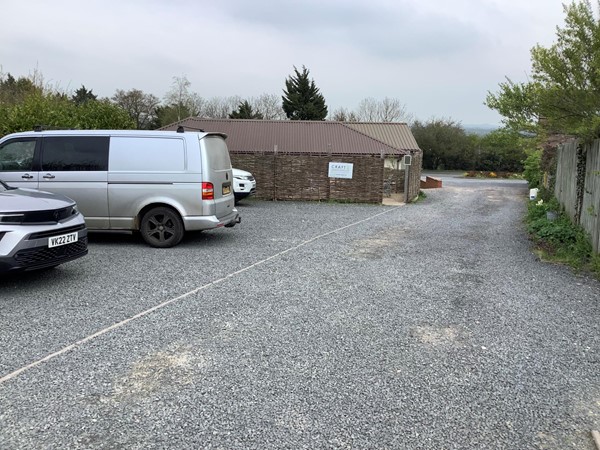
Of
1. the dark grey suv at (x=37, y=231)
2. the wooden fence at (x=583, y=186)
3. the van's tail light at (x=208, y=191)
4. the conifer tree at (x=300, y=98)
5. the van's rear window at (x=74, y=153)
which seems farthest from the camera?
the conifer tree at (x=300, y=98)

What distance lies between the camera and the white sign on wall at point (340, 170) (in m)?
18.8

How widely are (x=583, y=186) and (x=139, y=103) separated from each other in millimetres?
48652

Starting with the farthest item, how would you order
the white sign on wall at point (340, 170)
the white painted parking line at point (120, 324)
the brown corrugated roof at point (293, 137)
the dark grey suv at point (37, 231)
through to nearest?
the brown corrugated roof at point (293, 137) → the white sign on wall at point (340, 170) → the dark grey suv at point (37, 231) → the white painted parking line at point (120, 324)

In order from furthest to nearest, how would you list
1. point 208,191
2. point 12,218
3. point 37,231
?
point 208,191, point 37,231, point 12,218

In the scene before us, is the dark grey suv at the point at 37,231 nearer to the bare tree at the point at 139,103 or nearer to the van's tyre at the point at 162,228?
the van's tyre at the point at 162,228

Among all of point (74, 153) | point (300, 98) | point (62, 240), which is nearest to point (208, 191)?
point (74, 153)

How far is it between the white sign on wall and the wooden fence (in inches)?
297

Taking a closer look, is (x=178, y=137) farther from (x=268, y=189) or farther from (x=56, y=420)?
(x=268, y=189)

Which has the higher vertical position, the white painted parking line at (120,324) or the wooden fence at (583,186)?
the wooden fence at (583,186)

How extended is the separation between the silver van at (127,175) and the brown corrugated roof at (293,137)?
1111 centimetres

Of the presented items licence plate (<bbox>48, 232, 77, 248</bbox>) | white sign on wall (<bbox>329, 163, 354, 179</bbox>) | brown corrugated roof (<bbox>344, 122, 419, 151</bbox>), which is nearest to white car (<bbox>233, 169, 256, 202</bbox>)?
white sign on wall (<bbox>329, 163, 354, 179</bbox>)

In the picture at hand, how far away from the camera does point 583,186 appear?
30.8ft

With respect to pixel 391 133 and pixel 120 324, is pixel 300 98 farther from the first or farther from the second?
pixel 120 324

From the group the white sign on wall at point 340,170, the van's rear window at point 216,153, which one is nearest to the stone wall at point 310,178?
the white sign on wall at point 340,170
